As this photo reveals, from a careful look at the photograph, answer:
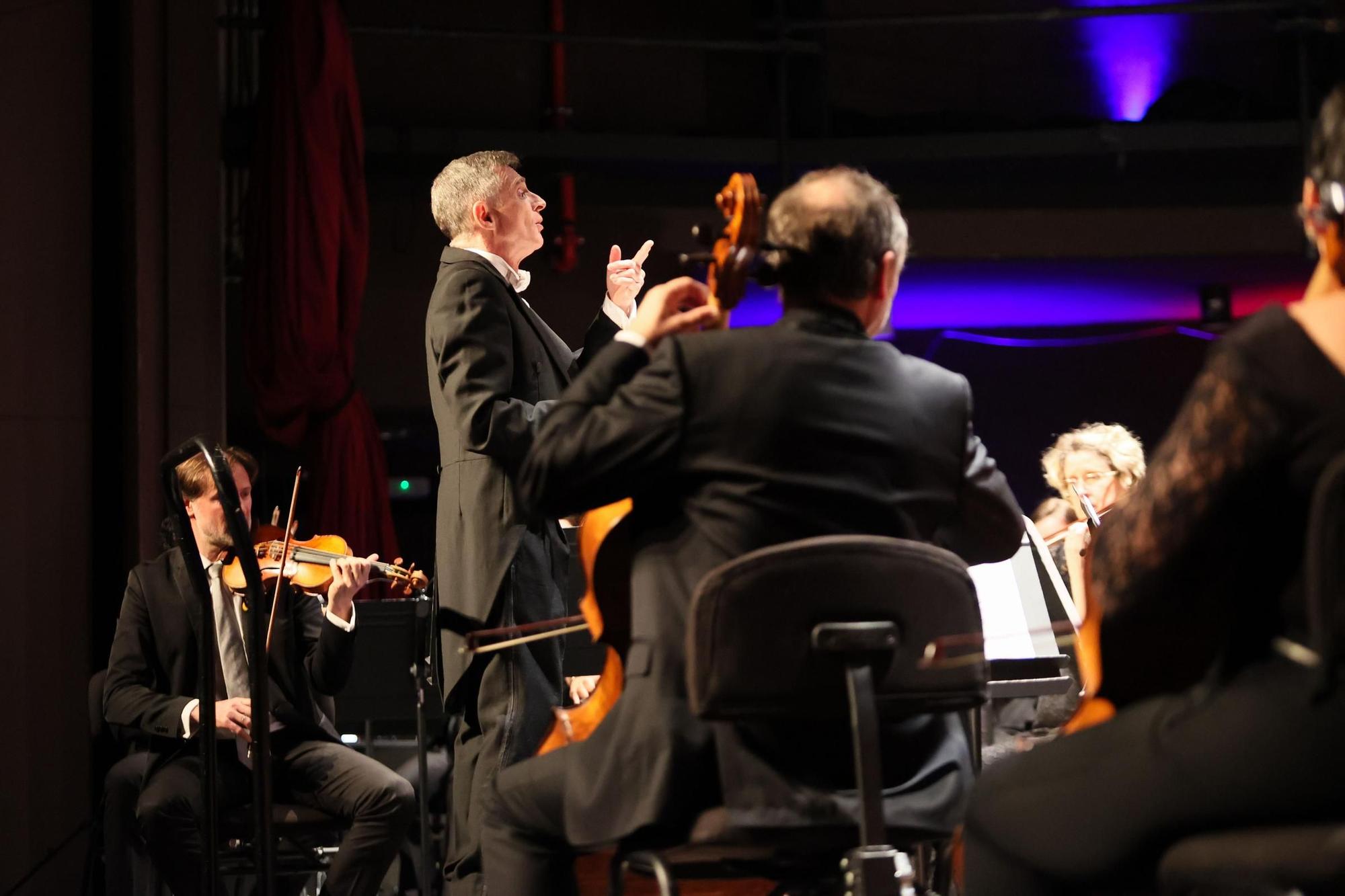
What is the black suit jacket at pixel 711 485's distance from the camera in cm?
183

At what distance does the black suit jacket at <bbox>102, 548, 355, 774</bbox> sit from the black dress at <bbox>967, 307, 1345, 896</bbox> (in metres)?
2.55

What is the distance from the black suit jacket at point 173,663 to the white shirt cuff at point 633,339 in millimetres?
2030

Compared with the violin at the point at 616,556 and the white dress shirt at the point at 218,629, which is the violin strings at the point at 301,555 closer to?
the white dress shirt at the point at 218,629

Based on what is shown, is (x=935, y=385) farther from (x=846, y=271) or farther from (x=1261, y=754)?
(x=1261, y=754)

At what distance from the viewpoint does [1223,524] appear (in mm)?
1471

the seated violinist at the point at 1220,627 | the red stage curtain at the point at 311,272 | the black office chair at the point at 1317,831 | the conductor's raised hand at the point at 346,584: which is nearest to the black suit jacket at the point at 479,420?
the conductor's raised hand at the point at 346,584

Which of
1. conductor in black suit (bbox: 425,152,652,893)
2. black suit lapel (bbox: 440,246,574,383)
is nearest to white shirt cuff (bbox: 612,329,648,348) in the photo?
conductor in black suit (bbox: 425,152,652,893)

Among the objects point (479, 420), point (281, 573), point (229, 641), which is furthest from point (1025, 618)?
point (229, 641)

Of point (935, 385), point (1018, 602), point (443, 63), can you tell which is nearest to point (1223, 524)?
point (935, 385)

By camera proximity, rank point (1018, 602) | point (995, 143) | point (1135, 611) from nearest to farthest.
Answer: point (1135, 611), point (1018, 602), point (995, 143)

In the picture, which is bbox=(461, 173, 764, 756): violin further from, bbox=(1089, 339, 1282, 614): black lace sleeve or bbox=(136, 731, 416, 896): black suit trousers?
bbox=(136, 731, 416, 896): black suit trousers

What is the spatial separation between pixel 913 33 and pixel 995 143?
0.96 metres

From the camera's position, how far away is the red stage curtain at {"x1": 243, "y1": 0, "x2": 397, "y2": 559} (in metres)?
5.82

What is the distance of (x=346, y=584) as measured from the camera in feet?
12.6
